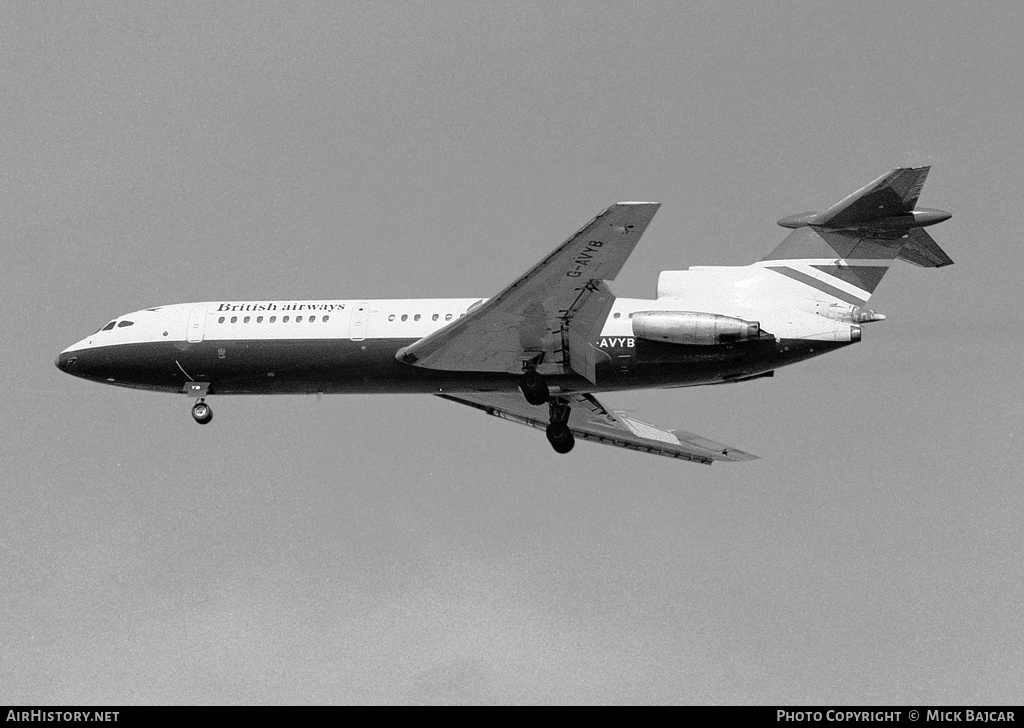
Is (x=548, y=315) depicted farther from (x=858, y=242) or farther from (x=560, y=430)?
(x=858, y=242)

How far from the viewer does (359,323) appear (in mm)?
41656

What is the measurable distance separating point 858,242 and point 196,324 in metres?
19.3

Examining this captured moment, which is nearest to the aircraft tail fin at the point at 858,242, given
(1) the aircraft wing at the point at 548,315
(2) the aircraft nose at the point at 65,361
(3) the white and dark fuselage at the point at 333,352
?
(3) the white and dark fuselage at the point at 333,352

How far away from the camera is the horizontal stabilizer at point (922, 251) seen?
39125mm

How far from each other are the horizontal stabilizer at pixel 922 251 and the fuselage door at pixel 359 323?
14.9 m

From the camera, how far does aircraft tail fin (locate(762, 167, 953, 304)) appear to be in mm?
38625

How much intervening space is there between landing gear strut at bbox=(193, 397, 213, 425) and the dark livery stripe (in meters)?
17.3

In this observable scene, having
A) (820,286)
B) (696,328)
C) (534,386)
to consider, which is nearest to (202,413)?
(534,386)

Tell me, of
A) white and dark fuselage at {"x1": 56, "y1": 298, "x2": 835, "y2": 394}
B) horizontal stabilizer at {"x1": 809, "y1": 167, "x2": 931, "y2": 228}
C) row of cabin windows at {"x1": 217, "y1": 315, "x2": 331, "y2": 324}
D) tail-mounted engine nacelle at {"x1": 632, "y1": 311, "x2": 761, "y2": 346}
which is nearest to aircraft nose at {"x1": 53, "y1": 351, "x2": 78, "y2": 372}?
white and dark fuselage at {"x1": 56, "y1": 298, "x2": 835, "y2": 394}

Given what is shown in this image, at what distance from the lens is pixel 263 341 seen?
42.4 meters

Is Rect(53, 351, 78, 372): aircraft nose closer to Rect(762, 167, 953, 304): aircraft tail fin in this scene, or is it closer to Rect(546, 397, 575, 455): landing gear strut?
Rect(546, 397, 575, 455): landing gear strut

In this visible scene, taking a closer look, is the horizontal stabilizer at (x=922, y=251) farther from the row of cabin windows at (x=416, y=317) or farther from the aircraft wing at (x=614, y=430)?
the row of cabin windows at (x=416, y=317)
